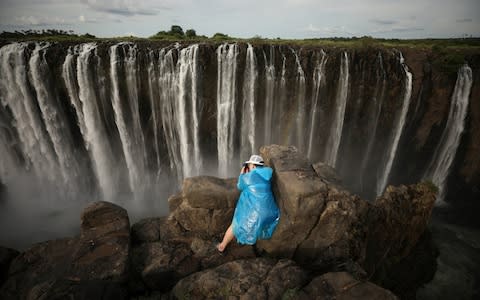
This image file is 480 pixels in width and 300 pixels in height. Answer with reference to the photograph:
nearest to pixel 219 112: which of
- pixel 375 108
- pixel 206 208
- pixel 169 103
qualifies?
pixel 169 103

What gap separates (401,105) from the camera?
47.8ft

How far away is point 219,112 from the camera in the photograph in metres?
14.4

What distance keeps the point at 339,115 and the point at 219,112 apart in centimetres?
693

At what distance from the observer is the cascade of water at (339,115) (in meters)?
14.1

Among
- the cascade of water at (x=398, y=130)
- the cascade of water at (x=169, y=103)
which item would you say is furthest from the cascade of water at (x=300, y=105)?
the cascade of water at (x=169, y=103)

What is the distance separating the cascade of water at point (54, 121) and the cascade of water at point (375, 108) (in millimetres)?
16847

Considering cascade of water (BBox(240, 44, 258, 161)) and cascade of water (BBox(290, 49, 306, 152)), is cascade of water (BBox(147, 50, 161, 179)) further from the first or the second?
cascade of water (BBox(290, 49, 306, 152))

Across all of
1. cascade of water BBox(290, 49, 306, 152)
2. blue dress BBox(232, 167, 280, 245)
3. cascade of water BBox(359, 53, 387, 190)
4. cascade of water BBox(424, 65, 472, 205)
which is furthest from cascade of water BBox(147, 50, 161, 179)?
cascade of water BBox(424, 65, 472, 205)

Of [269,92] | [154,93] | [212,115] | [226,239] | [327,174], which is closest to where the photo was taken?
[226,239]

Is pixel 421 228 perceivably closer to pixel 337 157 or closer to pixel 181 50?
pixel 337 157

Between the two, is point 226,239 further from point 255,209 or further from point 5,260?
point 5,260

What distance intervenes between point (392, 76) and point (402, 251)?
363 inches

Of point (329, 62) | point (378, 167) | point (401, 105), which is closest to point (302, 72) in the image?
point (329, 62)

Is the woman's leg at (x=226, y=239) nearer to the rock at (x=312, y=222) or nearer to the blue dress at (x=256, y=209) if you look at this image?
the blue dress at (x=256, y=209)
